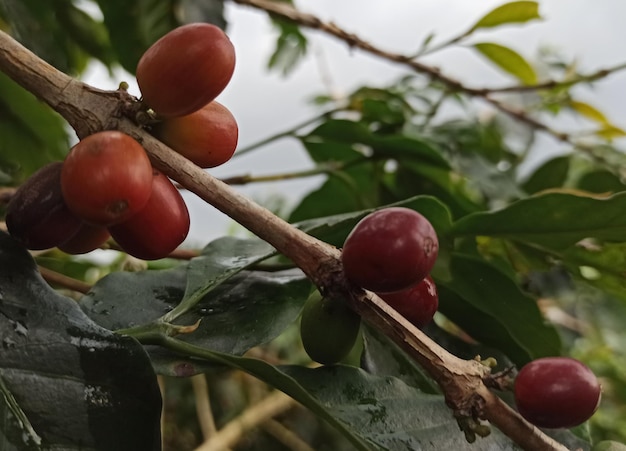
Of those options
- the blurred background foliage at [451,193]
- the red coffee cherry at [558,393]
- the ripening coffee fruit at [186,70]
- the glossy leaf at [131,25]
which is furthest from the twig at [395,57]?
the red coffee cherry at [558,393]

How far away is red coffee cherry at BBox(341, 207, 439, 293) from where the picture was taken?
1.01 feet

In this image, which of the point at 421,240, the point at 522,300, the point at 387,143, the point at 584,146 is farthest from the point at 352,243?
the point at 584,146

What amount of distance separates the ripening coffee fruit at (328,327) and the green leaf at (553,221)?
0.58ft

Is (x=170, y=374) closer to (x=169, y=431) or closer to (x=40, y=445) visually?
(x=40, y=445)

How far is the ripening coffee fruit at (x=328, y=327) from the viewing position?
0.37 meters

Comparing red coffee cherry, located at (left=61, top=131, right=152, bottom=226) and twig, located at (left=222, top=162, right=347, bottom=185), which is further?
twig, located at (left=222, top=162, right=347, bottom=185)

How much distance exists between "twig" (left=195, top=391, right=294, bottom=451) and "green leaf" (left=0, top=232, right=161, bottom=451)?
0.57 meters

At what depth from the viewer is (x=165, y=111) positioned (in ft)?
1.14

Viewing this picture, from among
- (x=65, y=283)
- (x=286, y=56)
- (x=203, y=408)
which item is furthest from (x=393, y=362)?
(x=286, y=56)

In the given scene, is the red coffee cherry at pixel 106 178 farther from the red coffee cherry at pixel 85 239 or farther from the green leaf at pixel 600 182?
the green leaf at pixel 600 182

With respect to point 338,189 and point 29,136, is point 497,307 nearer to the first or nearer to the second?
point 338,189

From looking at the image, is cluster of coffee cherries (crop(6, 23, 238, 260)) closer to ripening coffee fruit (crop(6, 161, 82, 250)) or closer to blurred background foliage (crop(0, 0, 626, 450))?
ripening coffee fruit (crop(6, 161, 82, 250))

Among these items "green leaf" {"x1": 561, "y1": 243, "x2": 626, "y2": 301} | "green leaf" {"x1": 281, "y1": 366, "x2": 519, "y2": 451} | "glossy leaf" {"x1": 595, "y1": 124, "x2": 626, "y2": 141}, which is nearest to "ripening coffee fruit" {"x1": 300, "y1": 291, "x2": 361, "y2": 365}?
"green leaf" {"x1": 281, "y1": 366, "x2": 519, "y2": 451}

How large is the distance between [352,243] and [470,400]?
0.11 meters
